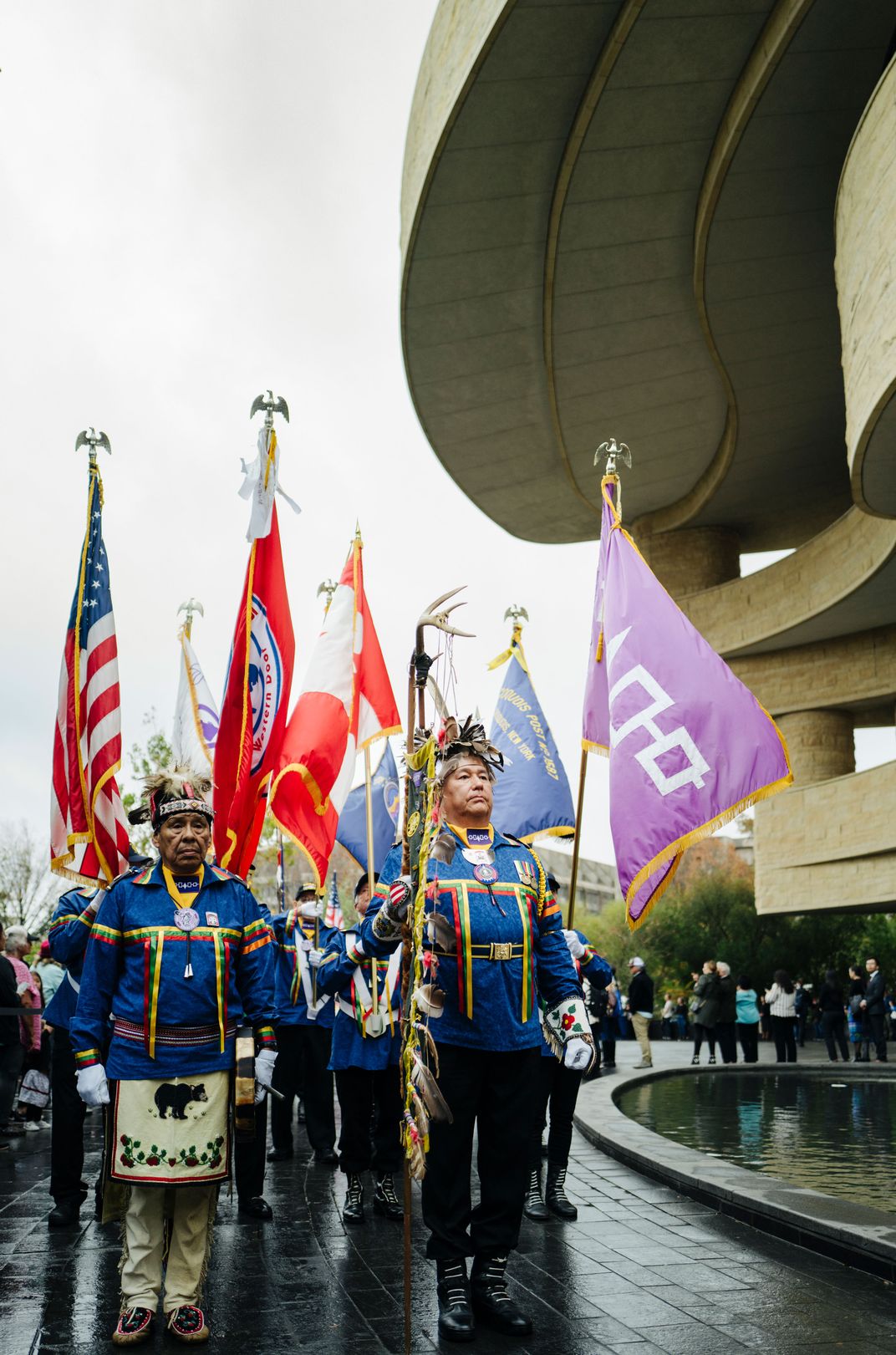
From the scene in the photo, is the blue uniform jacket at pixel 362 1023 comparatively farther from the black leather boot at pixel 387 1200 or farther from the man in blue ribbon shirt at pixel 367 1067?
the black leather boot at pixel 387 1200

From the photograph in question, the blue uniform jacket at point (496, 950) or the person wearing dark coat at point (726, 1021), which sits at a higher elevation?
the blue uniform jacket at point (496, 950)

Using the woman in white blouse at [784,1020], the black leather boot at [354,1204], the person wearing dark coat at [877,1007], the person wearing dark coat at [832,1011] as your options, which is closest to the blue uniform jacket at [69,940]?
the black leather boot at [354,1204]

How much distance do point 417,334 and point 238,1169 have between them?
49.3 feet

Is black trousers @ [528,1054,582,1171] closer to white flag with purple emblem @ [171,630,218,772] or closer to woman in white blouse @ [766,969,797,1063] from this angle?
white flag with purple emblem @ [171,630,218,772]

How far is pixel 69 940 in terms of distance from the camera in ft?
19.3

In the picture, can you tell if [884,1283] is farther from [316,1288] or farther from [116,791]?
[116,791]

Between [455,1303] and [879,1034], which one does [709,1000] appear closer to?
[879,1034]

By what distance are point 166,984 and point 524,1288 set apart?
6.42 feet

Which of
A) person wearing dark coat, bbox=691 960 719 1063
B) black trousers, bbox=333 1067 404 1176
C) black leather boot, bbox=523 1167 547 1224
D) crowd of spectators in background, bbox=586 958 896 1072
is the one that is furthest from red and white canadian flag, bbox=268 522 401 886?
person wearing dark coat, bbox=691 960 719 1063

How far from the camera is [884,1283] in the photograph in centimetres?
491

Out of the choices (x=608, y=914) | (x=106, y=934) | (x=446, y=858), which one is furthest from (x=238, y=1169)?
(x=608, y=914)

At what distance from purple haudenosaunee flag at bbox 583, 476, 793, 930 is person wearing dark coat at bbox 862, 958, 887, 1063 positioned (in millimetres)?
15580

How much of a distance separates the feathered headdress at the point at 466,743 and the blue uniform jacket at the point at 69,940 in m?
1.99

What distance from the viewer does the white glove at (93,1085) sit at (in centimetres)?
427
